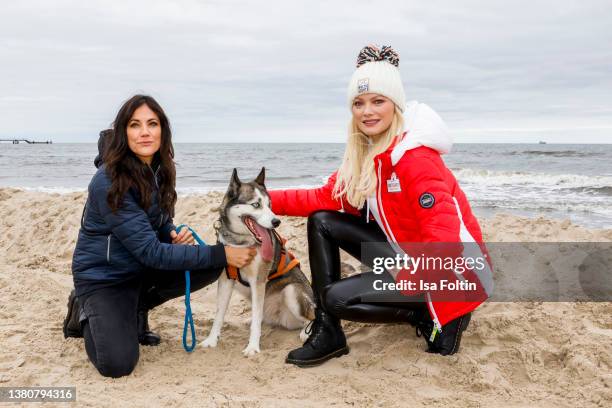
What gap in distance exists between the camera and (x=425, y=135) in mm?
3176

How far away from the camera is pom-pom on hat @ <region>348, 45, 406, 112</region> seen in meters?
3.29

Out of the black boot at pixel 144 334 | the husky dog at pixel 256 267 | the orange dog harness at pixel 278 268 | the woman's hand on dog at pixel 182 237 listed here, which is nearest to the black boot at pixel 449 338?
the husky dog at pixel 256 267

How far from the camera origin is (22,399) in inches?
108

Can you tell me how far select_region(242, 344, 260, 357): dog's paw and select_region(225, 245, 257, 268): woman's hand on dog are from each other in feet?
1.97

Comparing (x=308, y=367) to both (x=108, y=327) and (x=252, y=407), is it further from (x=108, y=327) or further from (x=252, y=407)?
(x=108, y=327)

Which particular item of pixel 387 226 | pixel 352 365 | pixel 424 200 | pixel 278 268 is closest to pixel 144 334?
pixel 278 268

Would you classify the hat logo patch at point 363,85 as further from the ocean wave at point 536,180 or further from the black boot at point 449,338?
the ocean wave at point 536,180

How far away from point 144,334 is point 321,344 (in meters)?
1.44

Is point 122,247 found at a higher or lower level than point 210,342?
higher

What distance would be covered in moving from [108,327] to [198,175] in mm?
15077

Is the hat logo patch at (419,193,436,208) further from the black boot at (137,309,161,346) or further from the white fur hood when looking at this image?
the black boot at (137,309,161,346)

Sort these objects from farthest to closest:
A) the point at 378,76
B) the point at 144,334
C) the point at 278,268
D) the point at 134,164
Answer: the point at 278,268 < the point at 144,334 < the point at 134,164 < the point at 378,76

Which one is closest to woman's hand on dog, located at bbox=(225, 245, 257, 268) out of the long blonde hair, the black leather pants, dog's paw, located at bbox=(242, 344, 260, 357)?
the black leather pants

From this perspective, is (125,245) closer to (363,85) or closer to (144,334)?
(144,334)
